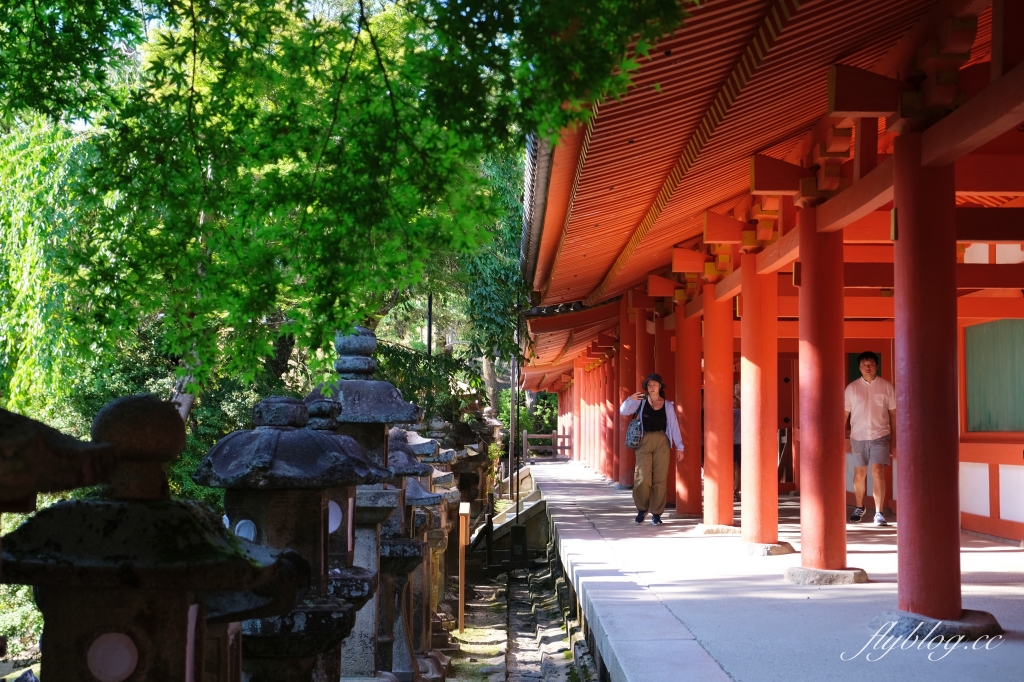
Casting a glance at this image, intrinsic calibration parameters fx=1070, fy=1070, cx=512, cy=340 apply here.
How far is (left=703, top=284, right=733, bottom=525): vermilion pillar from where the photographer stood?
1091 centimetres

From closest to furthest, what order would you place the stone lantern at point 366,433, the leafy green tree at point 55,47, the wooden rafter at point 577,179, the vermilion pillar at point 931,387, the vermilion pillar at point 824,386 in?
the leafy green tree at point 55,47, the vermilion pillar at point 931,387, the wooden rafter at point 577,179, the stone lantern at point 366,433, the vermilion pillar at point 824,386

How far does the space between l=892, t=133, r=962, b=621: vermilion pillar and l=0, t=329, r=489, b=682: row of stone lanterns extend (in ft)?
8.52

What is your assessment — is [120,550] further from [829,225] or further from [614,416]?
[614,416]

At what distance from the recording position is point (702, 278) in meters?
11.5

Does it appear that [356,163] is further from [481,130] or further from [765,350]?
[765,350]

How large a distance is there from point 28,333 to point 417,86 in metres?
7.43

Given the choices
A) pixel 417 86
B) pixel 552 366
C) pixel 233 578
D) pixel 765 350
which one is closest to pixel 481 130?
pixel 417 86

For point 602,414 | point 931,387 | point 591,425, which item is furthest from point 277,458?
point 591,425

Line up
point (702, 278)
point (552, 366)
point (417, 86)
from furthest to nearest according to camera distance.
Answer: point (552, 366)
point (702, 278)
point (417, 86)

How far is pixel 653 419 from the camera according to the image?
11758mm

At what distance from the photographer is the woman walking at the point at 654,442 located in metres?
11.7

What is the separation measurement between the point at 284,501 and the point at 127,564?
6.17 ft

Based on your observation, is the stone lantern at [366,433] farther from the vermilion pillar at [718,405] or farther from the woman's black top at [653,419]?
the woman's black top at [653,419]

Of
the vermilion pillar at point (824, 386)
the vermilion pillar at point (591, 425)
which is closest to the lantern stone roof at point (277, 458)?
the vermilion pillar at point (824, 386)
